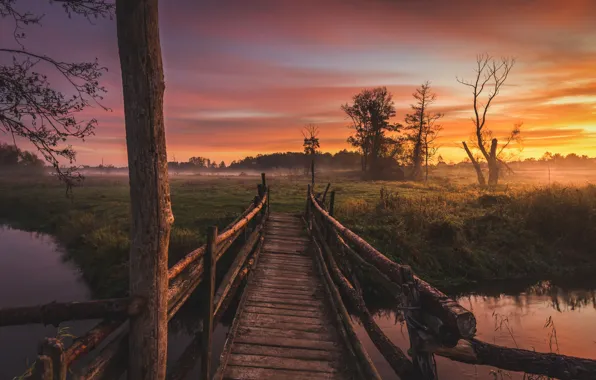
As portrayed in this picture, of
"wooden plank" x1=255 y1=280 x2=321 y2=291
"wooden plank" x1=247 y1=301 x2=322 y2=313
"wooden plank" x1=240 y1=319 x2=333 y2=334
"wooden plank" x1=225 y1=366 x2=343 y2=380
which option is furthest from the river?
"wooden plank" x1=225 y1=366 x2=343 y2=380

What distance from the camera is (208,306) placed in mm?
4371

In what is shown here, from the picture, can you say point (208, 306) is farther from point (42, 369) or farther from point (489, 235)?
point (489, 235)

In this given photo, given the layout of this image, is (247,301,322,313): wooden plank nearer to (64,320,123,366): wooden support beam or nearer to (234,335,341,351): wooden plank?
(234,335,341,351): wooden plank

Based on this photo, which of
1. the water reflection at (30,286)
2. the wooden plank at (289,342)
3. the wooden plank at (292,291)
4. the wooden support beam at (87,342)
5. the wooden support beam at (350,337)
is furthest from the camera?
the water reflection at (30,286)

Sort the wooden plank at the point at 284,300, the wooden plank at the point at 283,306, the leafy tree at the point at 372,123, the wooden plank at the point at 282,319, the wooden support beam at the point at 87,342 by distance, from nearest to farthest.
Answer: the wooden support beam at the point at 87,342, the wooden plank at the point at 282,319, the wooden plank at the point at 283,306, the wooden plank at the point at 284,300, the leafy tree at the point at 372,123

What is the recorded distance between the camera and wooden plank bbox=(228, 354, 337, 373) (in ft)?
14.2

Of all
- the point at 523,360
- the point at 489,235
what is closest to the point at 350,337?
the point at 523,360

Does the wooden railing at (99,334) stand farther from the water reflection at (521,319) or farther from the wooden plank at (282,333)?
the water reflection at (521,319)

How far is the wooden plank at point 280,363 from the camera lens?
432 cm

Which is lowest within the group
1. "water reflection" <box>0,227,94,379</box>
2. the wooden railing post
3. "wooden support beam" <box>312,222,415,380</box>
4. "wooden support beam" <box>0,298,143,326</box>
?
"water reflection" <box>0,227,94,379</box>

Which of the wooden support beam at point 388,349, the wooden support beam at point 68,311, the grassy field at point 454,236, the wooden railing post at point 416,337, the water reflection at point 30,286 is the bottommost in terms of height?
the water reflection at point 30,286

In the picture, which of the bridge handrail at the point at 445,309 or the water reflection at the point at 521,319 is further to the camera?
the water reflection at the point at 521,319

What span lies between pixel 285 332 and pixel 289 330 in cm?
10

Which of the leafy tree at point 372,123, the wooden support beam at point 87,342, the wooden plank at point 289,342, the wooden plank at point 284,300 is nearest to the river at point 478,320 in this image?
the wooden plank at point 284,300
